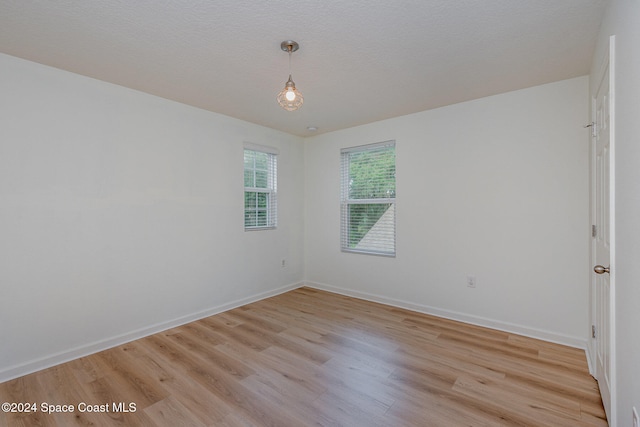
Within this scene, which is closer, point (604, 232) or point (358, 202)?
point (604, 232)

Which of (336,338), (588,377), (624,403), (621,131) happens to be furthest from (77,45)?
(588,377)

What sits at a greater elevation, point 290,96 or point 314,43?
point 314,43

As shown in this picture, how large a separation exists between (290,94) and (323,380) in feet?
6.65

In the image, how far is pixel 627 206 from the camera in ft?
4.17

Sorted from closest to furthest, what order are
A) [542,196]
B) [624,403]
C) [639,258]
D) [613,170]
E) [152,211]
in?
[639,258]
[624,403]
[613,170]
[542,196]
[152,211]

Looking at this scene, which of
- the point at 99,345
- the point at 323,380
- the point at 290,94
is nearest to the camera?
the point at 290,94

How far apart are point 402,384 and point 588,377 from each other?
1.38 m

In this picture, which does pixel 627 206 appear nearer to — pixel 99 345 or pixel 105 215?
pixel 105 215

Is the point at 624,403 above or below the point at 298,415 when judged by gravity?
above

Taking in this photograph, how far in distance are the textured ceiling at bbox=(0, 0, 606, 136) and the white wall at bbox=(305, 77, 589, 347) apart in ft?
1.21

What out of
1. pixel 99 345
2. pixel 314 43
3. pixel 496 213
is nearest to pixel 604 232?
pixel 496 213

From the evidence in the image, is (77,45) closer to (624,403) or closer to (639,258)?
(639,258)

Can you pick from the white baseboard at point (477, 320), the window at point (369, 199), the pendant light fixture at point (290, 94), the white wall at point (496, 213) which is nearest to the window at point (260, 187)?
the window at point (369, 199)

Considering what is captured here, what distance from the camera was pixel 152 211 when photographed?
3004 mm
